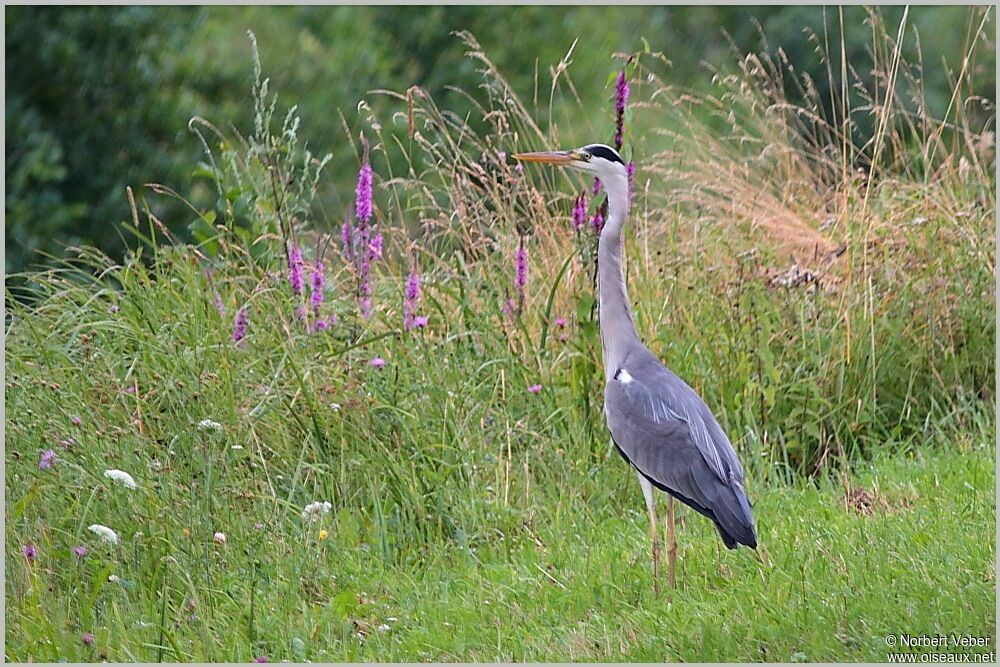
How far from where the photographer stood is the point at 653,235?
694 centimetres

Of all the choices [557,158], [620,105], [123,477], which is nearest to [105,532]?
[123,477]

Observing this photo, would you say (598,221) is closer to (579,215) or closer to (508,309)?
(579,215)

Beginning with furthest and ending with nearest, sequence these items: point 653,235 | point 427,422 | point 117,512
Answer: point 653,235 < point 427,422 < point 117,512

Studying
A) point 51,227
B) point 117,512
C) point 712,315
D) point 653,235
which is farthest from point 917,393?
point 51,227

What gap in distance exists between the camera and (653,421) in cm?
446

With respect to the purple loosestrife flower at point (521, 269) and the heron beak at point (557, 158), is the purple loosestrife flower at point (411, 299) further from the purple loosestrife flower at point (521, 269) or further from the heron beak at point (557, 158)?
the heron beak at point (557, 158)

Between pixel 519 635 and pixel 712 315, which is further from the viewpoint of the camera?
pixel 712 315

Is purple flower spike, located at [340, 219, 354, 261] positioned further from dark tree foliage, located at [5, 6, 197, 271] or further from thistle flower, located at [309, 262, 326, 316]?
dark tree foliage, located at [5, 6, 197, 271]

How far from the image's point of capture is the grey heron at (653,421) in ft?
13.8

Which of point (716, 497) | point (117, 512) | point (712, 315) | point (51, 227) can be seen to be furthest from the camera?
point (51, 227)

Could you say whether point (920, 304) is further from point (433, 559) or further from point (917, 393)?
point (433, 559)

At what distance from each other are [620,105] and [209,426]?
2.05 m

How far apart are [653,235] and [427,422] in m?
2.18

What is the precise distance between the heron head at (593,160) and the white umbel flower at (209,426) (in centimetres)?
150
